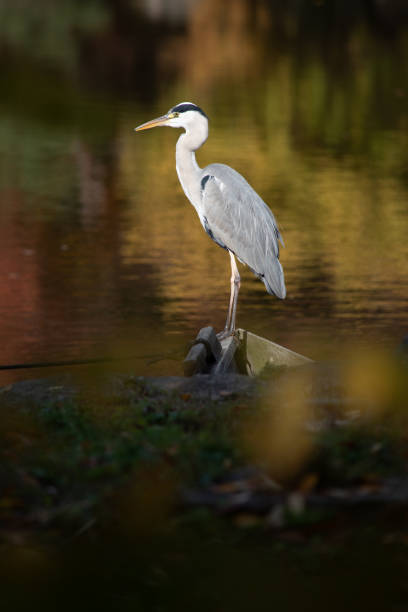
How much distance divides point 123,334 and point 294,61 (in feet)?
82.5

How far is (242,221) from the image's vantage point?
29.8ft

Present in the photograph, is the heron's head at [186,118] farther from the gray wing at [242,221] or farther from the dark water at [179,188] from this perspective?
the dark water at [179,188]

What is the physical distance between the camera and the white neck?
9.29 metres

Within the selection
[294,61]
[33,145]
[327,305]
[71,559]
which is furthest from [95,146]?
[71,559]

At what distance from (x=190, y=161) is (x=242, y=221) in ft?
2.15

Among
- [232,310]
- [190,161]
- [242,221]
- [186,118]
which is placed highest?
[186,118]

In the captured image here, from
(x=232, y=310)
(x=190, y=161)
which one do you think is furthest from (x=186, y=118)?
(x=232, y=310)

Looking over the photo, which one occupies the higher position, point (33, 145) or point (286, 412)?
point (33, 145)

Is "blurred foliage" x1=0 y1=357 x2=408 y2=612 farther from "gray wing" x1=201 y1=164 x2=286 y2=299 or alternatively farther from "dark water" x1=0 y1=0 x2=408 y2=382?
"gray wing" x1=201 y1=164 x2=286 y2=299

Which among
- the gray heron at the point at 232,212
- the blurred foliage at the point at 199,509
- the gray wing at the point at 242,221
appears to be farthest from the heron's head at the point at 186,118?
the blurred foliage at the point at 199,509

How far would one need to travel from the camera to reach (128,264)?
12.6 m

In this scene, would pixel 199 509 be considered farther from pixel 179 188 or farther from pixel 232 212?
pixel 179 188

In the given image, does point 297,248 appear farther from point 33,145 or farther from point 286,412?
point 33,145

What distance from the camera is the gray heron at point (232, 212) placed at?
9062 mm
